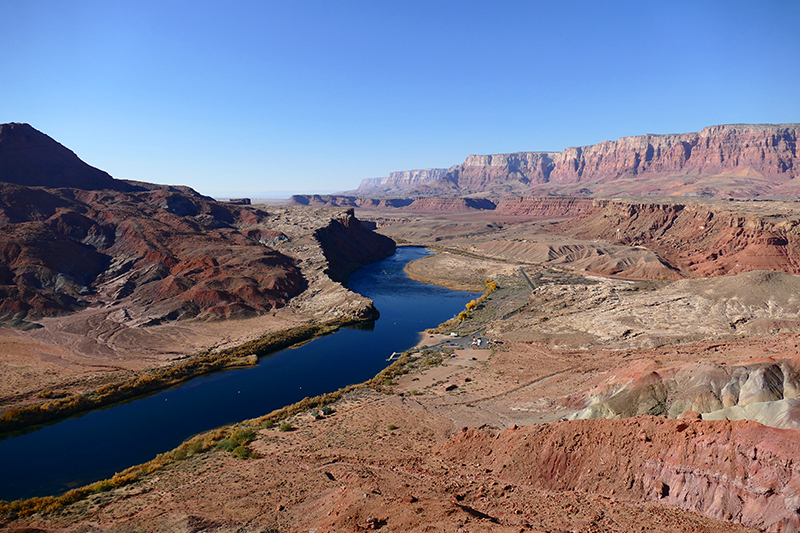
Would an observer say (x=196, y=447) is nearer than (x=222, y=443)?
Yes

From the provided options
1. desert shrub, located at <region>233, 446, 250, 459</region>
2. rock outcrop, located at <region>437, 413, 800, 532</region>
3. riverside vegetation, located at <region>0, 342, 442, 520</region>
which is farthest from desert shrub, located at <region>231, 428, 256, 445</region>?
rock outcrop, located at <region>437, 413, 800, 532</region>

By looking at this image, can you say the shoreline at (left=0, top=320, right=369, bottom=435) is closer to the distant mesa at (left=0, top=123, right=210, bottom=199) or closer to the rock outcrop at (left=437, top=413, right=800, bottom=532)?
the rock outcrop at (left=437, top=413, right=800, bottom=532)

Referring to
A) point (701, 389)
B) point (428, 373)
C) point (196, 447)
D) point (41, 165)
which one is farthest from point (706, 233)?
point (41, 165)

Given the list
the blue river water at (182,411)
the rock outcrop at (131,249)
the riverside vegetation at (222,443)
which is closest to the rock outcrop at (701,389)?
the riverside vegetation at (222,443)

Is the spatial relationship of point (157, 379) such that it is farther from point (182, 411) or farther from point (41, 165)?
point (41, 165)

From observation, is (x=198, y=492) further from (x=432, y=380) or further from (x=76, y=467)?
(x=432, y=380)

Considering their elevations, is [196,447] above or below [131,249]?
below

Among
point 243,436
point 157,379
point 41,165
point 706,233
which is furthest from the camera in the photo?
point 41,165
